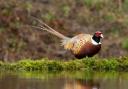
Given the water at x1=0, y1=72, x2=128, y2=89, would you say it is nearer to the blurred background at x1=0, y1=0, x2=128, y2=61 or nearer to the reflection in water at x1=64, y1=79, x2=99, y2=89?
the reflection in water at x1=64, y1=79, x2=99, y2=89

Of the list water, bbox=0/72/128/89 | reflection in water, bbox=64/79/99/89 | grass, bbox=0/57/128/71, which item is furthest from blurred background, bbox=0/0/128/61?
reflection in water, bbox=64/79/99/89

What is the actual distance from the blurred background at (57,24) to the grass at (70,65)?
4488mm

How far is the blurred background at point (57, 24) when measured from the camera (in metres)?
17.1

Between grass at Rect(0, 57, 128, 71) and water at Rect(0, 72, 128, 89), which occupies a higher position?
grass at Rect(0, 57, 128, 71)

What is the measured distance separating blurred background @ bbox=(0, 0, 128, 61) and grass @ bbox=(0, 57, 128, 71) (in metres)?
4.49

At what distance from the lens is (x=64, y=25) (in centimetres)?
1855

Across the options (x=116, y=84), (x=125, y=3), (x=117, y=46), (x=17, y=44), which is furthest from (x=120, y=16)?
(x=116, y=84)

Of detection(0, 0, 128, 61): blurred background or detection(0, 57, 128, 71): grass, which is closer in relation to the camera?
detection(0, 57, 128, 71): grass

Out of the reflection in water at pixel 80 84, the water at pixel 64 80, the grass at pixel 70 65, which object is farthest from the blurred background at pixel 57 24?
the reflection in water at pixel 80 84

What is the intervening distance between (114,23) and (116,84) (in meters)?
9.03

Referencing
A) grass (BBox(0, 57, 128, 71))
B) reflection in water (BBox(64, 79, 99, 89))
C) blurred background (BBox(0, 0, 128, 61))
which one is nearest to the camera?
reflection in water (BBox(64, 79, 99, 89))

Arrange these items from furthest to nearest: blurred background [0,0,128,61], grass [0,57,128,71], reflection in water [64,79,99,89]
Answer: blurred background [0,0,128,61] → grass [0,57,128,71] → reflection in water [64,79,99,89]

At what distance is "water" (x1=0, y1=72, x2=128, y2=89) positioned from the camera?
31.9 feet

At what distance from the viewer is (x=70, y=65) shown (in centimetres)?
1160
